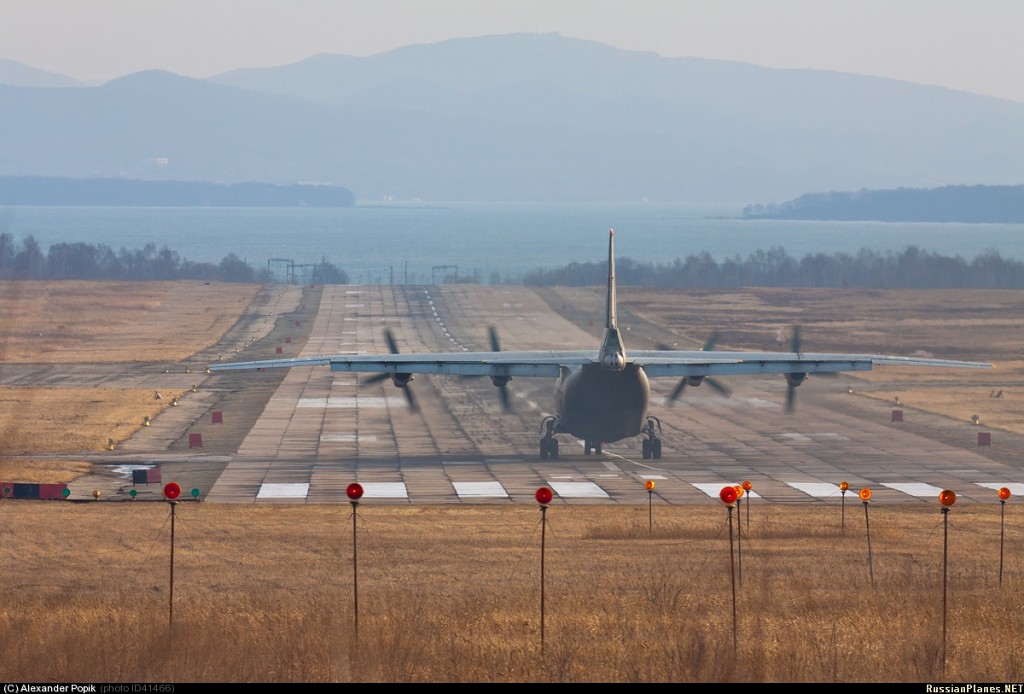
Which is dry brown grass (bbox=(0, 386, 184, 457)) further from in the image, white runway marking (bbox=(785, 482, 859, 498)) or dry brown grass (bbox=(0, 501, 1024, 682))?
white runway marking (bbox=(785, 482, 859, 498))

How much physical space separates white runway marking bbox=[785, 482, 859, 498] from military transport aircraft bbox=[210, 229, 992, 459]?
294 inches

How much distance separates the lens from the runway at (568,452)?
53062 millimetres

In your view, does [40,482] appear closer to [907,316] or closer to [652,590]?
[652,590]

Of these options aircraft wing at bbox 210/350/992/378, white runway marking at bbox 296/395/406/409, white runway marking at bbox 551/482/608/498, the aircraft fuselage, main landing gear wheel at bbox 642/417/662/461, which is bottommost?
white runway marking at bbox 551/482/608/498

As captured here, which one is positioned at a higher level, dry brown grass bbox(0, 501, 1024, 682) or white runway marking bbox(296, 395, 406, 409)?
dry brown grass bbox(0, 501, 1024, 682)

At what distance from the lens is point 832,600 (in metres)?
31.8

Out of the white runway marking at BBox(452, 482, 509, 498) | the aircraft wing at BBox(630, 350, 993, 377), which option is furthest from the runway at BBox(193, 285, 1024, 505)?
the aircraft wing at BBox(630, 350, 993, 377)

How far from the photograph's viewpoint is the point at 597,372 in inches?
2285

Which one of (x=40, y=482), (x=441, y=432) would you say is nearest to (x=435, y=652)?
(x=40, y=482)

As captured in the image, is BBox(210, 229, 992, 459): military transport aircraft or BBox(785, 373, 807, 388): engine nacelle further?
BBox(785, 373, 807, 388): engine nacelle

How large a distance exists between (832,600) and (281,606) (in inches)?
472

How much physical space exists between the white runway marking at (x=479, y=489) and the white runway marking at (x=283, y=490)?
5.63m

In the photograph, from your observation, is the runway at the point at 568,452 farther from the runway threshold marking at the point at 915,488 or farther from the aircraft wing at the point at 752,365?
the aircraft wing at the point at 752,365

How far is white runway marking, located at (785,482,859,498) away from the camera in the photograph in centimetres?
5244
